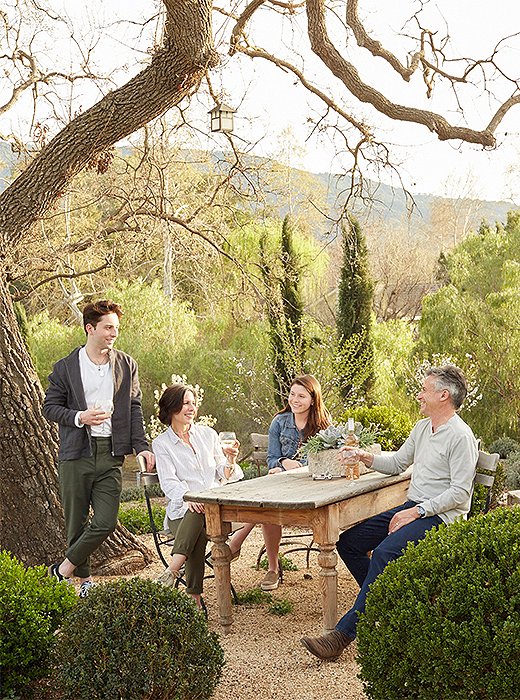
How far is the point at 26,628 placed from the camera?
3.69 metres

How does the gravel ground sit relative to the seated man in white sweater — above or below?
below

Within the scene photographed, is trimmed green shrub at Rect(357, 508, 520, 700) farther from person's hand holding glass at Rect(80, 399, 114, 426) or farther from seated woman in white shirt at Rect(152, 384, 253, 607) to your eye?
person's hand holding glass at Rect(80, 399, 114, 426)

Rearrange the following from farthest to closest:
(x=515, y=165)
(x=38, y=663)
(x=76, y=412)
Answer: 1. (x=515, y=165)
2. (x=76, y=412)
3. (x=38, y=663)

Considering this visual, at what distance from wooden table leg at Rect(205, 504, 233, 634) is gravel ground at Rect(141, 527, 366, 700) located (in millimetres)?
107

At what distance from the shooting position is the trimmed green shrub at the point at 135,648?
3383 mm

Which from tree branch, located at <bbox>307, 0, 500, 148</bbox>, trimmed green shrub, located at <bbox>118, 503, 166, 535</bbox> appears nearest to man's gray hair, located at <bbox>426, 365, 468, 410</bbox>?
tree branch, located at <bbox>307, 0, 500, 148</bbox>

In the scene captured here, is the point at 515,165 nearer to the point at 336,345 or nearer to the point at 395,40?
the point at 336,345

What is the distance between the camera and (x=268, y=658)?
438 centimetres

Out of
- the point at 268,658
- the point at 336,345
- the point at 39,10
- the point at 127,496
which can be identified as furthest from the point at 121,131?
the point at 336,345

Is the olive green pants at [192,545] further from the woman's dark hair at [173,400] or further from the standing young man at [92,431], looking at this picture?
the woman's dark hair at [173,400]

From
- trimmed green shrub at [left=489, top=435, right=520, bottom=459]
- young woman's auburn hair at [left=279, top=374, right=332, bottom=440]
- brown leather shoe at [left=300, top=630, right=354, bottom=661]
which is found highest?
young woman's auburn hair at [left=279, top=374, right=332, bottom=440]

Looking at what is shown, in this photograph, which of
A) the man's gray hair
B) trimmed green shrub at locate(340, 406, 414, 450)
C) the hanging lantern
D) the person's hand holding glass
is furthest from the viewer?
trimmed green shrub at locate(340, 406, 414, 450)

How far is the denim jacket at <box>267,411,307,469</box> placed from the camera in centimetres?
587

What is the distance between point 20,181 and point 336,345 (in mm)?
7519
